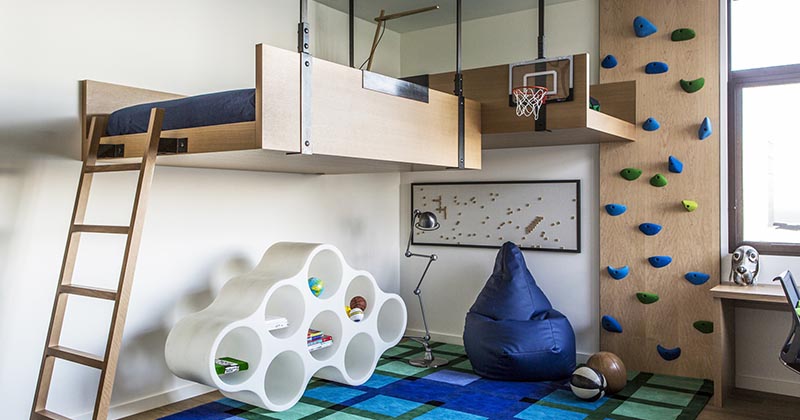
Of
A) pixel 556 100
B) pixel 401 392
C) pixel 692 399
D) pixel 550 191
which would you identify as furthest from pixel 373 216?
pixel 692 399

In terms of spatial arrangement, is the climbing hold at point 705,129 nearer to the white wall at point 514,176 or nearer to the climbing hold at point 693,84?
the climbing hold at point 693,84

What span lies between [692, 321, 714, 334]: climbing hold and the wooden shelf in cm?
36

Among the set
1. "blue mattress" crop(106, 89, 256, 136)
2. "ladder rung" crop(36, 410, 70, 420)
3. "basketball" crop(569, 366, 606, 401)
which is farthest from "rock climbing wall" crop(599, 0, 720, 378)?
"ladder rung" crop(36, 410, 70, 420)

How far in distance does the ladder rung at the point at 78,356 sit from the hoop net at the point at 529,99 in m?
2.51

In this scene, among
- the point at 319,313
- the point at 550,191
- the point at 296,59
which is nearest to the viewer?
the point at 296,59

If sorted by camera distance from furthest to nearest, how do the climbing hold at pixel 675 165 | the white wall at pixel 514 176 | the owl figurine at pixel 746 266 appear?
the white wall at pixel 514 176 → the climbing hold at pixel 675 165 → the owl figurine at pixel 746 266

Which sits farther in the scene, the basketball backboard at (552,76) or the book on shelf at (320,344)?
the book on shelf at (320,344)

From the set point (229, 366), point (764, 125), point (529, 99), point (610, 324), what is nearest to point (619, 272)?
point (610, 324)

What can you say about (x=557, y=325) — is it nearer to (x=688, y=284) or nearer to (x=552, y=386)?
(x=552, y=386)

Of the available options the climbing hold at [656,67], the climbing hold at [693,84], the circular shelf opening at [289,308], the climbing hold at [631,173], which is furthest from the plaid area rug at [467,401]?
the climbing hold at [656,67]

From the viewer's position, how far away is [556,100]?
3.86 meters

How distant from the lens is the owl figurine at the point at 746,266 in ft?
13.6

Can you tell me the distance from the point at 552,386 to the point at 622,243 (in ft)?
3.74

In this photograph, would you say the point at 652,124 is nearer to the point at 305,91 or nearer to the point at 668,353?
the point at 668,353
